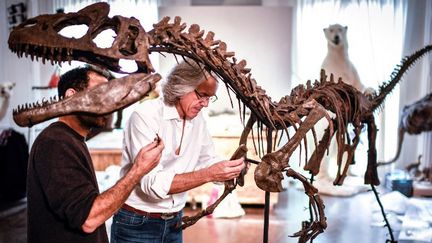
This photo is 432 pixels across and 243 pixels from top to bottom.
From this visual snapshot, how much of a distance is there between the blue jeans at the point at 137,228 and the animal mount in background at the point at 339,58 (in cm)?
364

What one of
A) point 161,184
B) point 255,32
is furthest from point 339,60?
point 161,184

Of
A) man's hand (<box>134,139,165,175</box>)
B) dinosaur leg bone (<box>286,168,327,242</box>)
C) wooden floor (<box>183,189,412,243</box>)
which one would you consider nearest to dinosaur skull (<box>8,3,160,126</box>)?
man's hand (<box>134,139,165,175</box>)

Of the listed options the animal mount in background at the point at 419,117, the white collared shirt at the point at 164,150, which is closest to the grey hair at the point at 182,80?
the white collared shirt at the point at 164,150

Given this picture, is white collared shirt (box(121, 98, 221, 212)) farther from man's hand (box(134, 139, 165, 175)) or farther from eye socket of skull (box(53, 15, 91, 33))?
eye socket of skull (box(53, 15, 91, 33))

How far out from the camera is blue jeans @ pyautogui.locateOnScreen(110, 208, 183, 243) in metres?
1.89

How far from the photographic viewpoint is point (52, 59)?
1324 millimetres

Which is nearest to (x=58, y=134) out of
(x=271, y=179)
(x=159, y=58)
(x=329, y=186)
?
(x=271, y=179)

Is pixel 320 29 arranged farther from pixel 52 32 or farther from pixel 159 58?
pixel 52 32

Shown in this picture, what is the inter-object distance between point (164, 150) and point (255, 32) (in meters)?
3.77

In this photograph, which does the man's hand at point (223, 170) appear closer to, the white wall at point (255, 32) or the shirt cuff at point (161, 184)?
the shirt cuff at point (161, 184)

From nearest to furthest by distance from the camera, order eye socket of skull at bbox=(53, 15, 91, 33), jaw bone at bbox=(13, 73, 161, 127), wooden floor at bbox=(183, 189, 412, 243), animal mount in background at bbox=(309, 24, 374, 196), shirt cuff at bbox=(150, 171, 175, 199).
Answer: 1. jaw bone at bbox=(13, 73, 161, 127)
2. eye socket of skull at bbox=(53, 15, 91, 33)
3. shirt cuff at bbox=(150, 171, 175, 199)
4. wooden floor at bbox=(183, 189, 412, 243)
5. animal mount in background at bbox=(309, 24, 374, 196)

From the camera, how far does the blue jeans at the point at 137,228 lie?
189cm

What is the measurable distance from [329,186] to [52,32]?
4.55 metres

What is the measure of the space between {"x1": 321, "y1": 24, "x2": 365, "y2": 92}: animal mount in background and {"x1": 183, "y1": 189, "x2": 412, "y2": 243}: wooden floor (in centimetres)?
131
